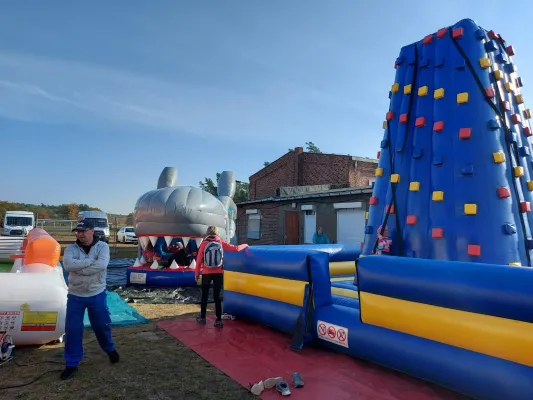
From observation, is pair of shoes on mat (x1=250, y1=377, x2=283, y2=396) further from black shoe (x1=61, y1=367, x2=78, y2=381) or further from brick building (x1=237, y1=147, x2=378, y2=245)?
brick building (x1=237, y1=147, x2=378, y2=245)

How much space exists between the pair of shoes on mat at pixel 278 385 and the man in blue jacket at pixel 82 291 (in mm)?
1661

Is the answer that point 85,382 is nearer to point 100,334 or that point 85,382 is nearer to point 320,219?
point 100,334

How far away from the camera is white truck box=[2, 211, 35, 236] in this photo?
78.9 ft

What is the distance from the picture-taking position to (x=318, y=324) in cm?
444

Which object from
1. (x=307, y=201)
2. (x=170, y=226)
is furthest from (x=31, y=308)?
(x=307, y=201)

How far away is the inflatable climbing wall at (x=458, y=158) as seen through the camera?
4.00 m

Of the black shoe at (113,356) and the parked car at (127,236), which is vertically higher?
the parked car at (127,236)

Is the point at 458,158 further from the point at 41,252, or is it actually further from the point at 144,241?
the point at 144,241

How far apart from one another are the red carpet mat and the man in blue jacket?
47.6 inches

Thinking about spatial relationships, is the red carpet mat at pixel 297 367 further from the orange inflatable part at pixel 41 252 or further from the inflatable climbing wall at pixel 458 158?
the orange inflatable part at pixel 41 252

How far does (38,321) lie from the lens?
4.38 m

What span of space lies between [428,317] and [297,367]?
4.63 feet

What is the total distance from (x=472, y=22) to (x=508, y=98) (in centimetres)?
97

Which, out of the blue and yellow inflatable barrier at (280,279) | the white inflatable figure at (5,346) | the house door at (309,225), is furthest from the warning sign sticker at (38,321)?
the house door at (309,225)
